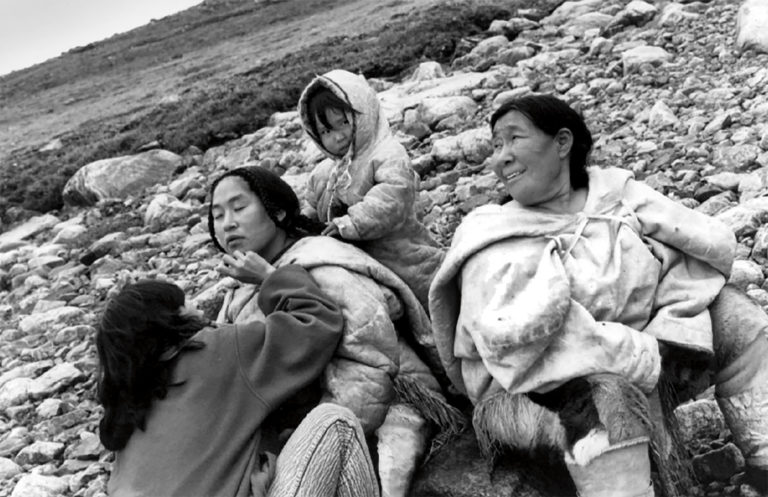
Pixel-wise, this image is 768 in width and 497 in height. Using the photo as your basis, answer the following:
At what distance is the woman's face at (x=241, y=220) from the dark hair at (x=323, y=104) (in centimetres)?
87

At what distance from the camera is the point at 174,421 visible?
3436 mm

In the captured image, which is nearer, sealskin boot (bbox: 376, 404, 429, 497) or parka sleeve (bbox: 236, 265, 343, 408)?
parka sleeve (bbox: 236, 265, 343, 408)

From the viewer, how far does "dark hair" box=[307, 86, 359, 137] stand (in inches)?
191

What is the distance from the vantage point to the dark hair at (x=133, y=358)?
346 centimetres

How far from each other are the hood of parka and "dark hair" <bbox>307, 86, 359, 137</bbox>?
0.06 feet

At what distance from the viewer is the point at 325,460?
331 cm

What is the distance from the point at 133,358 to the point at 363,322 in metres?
0.89

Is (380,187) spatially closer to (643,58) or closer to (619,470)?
(619,470)

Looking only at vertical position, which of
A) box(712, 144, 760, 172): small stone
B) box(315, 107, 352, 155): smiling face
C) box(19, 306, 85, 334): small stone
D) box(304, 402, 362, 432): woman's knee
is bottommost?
box(19, 306, 85, 334): small stone

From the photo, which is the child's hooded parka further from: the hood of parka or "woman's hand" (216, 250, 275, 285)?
"woman's hand" (216, 250, 275, 285)

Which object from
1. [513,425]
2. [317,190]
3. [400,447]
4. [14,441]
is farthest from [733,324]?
[14,441]

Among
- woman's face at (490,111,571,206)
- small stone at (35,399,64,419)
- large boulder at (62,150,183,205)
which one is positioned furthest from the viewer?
large boulder at (62,150,183,205)

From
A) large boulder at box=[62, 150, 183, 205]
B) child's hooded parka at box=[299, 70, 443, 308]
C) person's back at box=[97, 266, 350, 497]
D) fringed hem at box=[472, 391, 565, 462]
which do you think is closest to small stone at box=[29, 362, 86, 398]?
child's hooded parka at box=[299, 70, 443, 308]

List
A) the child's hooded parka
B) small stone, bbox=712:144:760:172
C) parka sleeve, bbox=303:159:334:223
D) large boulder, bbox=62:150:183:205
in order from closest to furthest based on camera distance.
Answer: the child's hooded parka, parka sleeve, bbox=303:159:334:223, small stone, bbox=712:144:760:172, large boulder, bbox=62:150:183:205
